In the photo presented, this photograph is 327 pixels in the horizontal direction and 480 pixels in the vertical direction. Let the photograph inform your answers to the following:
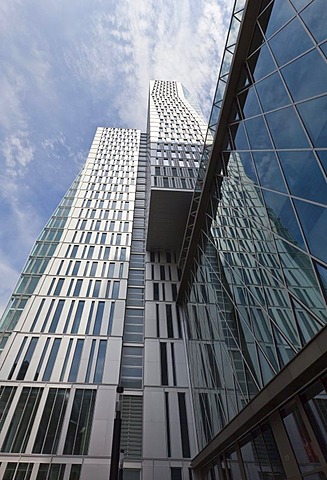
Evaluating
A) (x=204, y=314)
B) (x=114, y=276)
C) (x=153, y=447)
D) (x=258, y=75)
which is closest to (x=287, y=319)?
(x=258, y=75)

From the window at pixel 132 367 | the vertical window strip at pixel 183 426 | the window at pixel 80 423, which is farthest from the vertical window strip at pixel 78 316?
the vertical window strip at pixel 183 426

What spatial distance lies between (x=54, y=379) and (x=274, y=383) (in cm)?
2232

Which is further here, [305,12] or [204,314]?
[204,314]

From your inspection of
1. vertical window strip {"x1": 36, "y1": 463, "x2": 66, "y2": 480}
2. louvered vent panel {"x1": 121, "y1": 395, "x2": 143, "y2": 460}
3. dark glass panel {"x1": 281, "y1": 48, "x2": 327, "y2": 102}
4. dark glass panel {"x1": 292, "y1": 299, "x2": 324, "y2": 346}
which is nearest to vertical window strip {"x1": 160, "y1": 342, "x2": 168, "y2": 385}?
louvered vent panel {"x1": 121, "y1": 395, "x2": 143, "y2": 460}

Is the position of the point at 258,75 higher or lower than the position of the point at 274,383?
higher

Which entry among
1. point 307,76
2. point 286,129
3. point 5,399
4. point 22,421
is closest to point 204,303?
point 286,129

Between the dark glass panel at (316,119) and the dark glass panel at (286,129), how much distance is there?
0.32 m

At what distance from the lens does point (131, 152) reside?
6519cm

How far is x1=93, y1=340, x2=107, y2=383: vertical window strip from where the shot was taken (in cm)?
2591

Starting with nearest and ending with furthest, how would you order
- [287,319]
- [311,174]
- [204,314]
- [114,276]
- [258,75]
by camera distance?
[311,174] < [287,319] < [258,75] < [204,314] < [114,276]

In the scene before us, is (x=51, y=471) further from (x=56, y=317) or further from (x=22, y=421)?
(x=56, y=317)

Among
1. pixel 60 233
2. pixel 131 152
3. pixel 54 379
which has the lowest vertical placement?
pixel 54 379

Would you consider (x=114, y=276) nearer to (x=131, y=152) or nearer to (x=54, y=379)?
(x=54, y=379)

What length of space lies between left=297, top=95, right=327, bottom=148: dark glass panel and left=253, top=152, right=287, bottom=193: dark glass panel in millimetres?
1870
